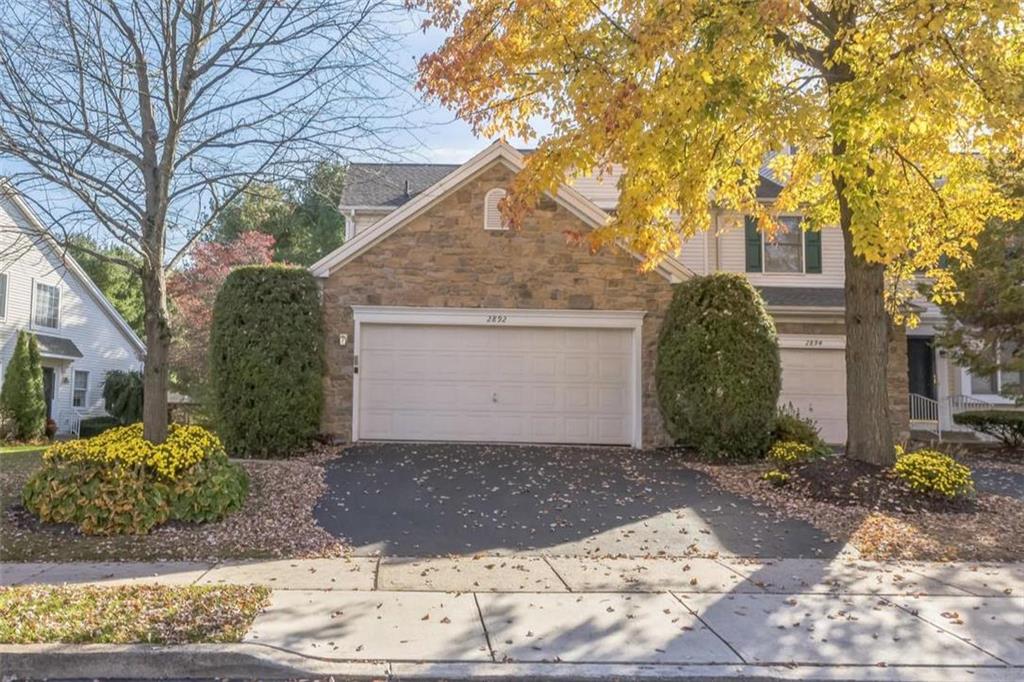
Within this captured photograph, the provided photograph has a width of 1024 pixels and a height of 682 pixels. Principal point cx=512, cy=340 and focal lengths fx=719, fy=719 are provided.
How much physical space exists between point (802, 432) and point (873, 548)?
5.08 metres

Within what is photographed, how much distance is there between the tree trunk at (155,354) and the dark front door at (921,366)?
55.8 ft

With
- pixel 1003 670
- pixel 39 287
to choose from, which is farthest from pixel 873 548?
pixel 39 287

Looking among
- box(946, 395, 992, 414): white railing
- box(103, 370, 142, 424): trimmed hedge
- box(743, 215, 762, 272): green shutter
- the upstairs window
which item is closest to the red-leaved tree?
box(103, 370, 142, 424): trimmed hedge

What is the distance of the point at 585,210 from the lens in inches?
523

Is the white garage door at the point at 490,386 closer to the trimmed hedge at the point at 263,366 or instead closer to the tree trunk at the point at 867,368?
the trimmed hedge at the point at 263,366

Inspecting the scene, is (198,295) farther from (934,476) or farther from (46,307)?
(934,476)

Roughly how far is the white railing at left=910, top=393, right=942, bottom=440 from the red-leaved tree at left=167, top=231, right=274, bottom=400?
17526mm

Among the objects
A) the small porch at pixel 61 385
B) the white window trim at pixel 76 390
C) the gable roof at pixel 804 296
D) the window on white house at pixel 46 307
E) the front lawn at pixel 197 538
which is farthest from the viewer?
the white window trim at pixel 76 390

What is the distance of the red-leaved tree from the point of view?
64.6 ft

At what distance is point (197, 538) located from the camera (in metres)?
7.33

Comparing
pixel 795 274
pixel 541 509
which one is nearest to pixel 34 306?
pixel 541 509

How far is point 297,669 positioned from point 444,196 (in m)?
10.1

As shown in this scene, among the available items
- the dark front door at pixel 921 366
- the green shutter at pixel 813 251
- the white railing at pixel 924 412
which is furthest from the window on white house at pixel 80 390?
the dark front door at pixel 921 366

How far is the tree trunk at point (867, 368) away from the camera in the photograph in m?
9.85
